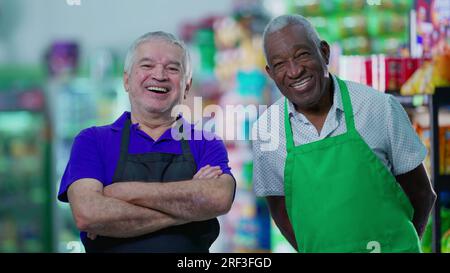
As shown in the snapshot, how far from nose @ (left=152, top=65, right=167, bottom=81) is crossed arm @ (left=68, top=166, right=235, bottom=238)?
0.92 ft

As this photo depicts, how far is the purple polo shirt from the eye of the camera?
1.88 m

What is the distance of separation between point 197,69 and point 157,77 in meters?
0.61

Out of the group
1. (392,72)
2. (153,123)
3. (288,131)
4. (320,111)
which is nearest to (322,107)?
(320,111)

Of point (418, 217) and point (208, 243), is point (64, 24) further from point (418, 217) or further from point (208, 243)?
point (418, 217)

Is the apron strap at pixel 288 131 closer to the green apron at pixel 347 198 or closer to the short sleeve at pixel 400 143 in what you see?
the green apron at pixel 347 198

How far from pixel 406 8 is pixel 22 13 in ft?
4.48

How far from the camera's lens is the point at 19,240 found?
302 cm

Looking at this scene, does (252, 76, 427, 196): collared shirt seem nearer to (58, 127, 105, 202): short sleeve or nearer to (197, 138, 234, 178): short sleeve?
(197, 138, 234, 178): short sleeve

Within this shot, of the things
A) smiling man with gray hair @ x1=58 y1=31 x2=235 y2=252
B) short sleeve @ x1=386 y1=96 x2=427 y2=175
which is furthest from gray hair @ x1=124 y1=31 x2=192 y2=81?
short sleeve @ x1=386 y1=96 x2=427 y2=175

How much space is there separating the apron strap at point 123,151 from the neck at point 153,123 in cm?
3

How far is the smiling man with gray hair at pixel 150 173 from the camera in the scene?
1.85 metres

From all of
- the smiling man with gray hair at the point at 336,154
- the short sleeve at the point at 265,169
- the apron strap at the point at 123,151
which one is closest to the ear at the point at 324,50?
the smiling man with gray hair at the point at 336,154

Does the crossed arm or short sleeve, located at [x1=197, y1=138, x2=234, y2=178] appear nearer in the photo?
the crossed arm
